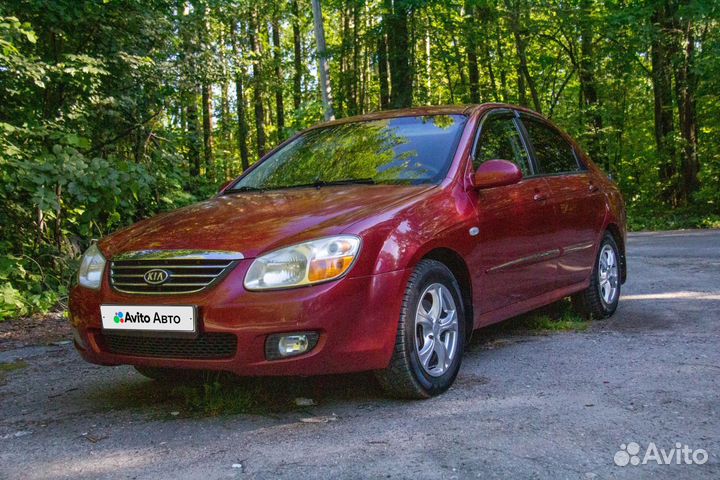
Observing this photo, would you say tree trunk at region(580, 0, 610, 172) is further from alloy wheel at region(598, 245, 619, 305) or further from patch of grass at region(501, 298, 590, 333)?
patch of grass at region(501, 298, 590, 333)

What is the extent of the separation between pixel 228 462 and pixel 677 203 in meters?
21.8

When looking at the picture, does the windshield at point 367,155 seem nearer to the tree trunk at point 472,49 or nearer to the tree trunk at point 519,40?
the tree trunk at point 472,49

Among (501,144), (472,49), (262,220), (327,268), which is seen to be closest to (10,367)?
(262,220)

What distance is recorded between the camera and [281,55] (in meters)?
28.0

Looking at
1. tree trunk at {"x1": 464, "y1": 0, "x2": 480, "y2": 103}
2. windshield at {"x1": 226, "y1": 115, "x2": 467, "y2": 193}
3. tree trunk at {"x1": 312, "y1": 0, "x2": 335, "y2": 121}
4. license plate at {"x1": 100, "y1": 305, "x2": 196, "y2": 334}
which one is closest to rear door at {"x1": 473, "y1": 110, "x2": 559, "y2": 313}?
windshield at {"x1": 226, "y1": 115, "x2": 467, "y2": 193}

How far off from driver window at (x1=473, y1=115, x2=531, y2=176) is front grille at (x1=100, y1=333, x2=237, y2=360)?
1999mm

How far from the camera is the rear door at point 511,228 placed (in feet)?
14.7

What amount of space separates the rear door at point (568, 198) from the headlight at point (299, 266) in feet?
7.89

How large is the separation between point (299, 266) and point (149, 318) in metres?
0.78

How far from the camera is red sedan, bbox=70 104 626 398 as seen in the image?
11.2 ft

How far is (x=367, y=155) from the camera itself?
15.4ft

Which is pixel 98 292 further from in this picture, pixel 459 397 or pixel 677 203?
pixel 677 203

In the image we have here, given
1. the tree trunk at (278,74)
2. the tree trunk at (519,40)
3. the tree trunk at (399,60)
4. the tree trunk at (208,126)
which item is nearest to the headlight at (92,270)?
the tree trunk at (399,60)

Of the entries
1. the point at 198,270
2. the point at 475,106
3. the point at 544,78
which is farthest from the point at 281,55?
the point at 198,270
